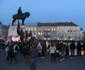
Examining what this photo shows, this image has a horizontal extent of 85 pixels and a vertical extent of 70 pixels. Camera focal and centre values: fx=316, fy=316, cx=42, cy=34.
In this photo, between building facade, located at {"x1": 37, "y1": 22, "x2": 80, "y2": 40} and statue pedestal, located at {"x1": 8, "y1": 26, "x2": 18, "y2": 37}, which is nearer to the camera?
statue pedestal, located at {"x1": 8, "y1": 26, "x2": 18, "y2": 37}

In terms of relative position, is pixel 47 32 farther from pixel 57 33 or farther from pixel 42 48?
pixel 42 48

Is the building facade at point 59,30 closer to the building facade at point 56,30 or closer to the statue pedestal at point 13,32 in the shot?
the building facade at point 56,30

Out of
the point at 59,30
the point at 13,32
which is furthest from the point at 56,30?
the point at 13,32

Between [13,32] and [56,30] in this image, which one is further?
[56,30]

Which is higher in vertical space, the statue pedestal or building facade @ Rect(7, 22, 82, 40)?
building facade @ Rect(7, 22, 82, 40)

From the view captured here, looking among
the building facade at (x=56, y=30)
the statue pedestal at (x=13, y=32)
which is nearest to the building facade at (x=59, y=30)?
the building facade at (x=56, y=30)

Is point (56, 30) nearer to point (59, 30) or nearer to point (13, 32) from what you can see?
point (59, 30)

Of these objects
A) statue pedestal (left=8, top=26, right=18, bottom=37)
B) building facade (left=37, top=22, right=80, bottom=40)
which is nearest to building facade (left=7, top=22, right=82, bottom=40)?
building facade (left=37, top=22, right=80, bottom=40)

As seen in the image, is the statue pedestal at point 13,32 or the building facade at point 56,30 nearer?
the statue pedestal at point 13,32

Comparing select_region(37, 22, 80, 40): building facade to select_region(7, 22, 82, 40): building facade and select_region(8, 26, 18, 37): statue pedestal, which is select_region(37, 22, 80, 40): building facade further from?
select_region(8, 26, 18, 37): statue pedestal

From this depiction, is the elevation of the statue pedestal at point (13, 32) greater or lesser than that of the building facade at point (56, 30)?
lesser

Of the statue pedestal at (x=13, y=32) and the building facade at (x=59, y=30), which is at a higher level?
the building facade at (x=59, y=30)

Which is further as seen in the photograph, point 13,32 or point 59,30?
point 59,30

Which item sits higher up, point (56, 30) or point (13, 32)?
point (56, 30)
